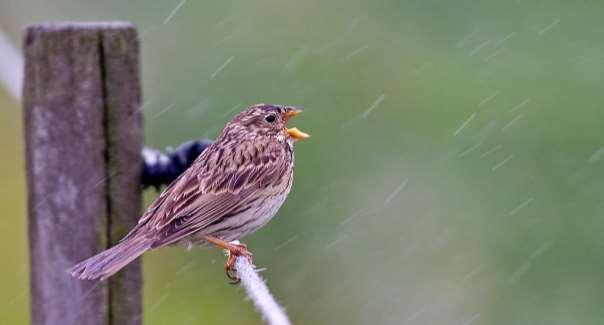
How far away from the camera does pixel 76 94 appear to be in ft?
15.9

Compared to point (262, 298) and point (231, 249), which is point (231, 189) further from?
point (262, 298)

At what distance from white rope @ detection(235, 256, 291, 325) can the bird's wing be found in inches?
33.6

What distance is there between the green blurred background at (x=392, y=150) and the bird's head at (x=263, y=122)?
248cm

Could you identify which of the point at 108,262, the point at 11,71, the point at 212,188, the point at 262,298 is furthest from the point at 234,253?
the point at 262,298

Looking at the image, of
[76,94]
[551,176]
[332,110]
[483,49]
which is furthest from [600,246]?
[76,94]

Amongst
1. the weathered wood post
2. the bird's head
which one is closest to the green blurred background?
the bird's head

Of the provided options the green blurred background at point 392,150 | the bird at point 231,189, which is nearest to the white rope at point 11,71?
the bird at point 231,189

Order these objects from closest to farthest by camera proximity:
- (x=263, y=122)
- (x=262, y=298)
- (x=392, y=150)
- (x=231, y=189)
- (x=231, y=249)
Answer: (x=262, y=298)
(x=231, y=249)
(x=231, y=189)
(x=263, y=122)
(x=392, y=150)

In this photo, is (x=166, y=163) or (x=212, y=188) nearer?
(x=166, y=163)

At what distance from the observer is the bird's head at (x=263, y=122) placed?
613 centimetres

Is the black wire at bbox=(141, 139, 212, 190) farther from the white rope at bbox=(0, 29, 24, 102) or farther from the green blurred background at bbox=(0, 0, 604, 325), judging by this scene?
the green blurred background at bbox=(0, 0, 604, 325)

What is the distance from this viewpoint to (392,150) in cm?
1091

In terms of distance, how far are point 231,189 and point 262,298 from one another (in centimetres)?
193

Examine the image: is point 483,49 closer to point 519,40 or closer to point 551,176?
point 519,40
